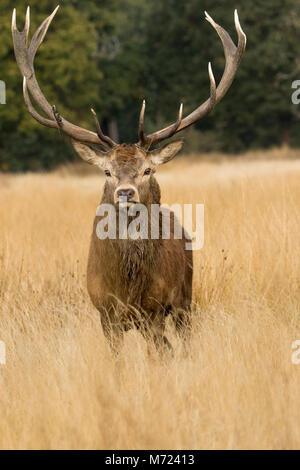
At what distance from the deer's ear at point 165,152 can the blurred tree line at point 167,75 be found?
22272mm

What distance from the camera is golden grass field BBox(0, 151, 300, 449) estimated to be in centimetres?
298

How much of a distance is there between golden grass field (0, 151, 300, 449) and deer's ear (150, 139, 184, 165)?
3.23ft

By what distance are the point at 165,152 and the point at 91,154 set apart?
0.44 m

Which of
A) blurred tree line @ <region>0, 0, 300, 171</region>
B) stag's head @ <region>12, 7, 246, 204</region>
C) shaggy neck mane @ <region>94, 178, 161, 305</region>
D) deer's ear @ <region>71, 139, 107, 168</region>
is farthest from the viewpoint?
blurred tree line @ <region>0, 0, 300, 171</region>

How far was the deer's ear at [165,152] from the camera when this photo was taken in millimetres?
4523

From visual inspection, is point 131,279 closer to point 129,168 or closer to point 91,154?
point 129,168

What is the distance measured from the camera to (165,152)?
4566 mm

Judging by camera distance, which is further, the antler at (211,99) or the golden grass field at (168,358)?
the antler at (211,99)

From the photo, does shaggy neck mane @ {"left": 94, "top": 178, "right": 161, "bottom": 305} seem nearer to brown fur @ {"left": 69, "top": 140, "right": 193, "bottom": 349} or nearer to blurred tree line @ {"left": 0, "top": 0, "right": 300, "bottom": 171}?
brown fur @ {"left": 69, "top": 140, "right": 193, "bottom": 349}

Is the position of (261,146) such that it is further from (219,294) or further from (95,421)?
(95,421)
